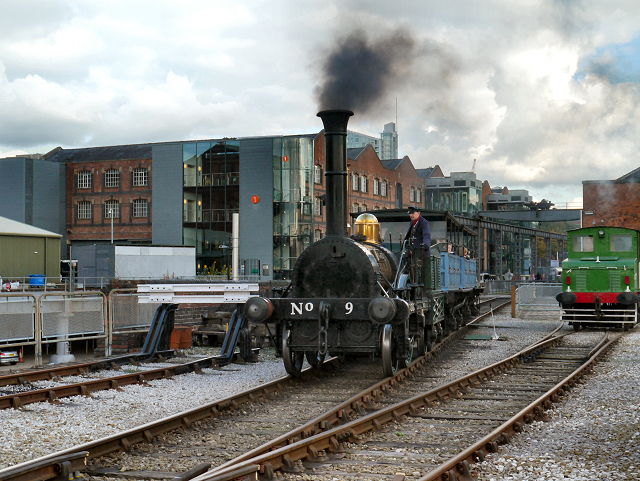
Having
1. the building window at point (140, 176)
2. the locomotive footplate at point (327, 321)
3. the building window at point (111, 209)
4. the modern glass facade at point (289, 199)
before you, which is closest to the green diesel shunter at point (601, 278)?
the locomotive footplate at point (327, 321)

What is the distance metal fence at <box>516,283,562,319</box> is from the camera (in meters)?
25.7

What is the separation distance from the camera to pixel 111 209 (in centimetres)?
4756

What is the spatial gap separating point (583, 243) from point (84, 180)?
3774 centimetres

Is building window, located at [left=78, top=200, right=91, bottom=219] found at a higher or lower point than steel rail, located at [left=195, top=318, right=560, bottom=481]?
higher

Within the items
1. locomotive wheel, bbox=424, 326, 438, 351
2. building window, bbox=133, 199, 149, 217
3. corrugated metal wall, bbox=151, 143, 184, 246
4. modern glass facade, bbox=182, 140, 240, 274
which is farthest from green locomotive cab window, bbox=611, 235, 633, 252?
building window, bbox=133, 199, 149, 217

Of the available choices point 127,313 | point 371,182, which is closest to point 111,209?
point 371,182

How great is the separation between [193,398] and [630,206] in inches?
1738

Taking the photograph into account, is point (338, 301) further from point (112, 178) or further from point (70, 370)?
point (112, 178)

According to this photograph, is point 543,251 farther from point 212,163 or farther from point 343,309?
point 343,309

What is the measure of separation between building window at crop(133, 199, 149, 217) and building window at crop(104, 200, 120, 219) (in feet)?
4.77

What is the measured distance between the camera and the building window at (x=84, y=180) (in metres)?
48.7

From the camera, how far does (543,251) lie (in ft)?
265

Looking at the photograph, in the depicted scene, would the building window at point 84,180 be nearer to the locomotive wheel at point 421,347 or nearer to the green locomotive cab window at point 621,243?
the green locomotive cab window at point 621,243

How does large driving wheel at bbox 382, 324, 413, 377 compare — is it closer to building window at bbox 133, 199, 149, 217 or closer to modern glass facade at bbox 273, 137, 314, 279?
modern glass facade at bbox 273, 137, 314, 279
